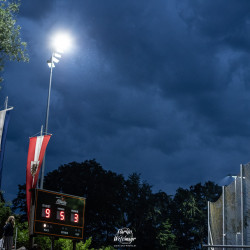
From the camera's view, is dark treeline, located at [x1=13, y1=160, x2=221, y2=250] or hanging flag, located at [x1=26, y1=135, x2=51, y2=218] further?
dark treeline, located at [x1=13, y1=160, x2=221, y2=250]

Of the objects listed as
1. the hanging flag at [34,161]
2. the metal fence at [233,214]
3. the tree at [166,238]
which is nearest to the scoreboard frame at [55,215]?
the hanging flag at [34,161]

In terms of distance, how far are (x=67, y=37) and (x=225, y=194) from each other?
19500mm

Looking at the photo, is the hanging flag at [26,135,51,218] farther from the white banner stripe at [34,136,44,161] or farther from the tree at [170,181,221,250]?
the tree at [170,181,221,250]

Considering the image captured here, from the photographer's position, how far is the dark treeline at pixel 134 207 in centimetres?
7025

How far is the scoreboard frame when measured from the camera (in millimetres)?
21016

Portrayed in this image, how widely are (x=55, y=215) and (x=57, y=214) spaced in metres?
0.13

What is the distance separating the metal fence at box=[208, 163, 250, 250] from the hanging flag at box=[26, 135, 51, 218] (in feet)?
30.7

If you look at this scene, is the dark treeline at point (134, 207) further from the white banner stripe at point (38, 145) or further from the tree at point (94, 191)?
the white banner stripe at point (38, 145)

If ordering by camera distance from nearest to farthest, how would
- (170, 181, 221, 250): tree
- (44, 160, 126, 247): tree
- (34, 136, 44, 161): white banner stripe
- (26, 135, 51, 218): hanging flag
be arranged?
1. (26, 135, 51, 218): hanging flag
2. (34, 136, 44, 161): white banner stripe
3. (44, 160, 126, 247): tree
4. (170, 181, 221, 250): tree

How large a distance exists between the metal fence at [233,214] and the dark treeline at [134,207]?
5006 centimetres

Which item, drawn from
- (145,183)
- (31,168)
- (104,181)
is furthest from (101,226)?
(31,168)

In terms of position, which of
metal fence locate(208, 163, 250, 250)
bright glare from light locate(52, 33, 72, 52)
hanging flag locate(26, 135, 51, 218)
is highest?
bright glare from light locate(52, 33, 72, 52)

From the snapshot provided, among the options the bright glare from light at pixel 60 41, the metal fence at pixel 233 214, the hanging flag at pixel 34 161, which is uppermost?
the bright glare from light at pixel 60 41

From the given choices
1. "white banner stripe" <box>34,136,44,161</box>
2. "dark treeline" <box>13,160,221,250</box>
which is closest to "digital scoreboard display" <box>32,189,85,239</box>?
"white banner stripe" <box>34,136,44,161</box>
